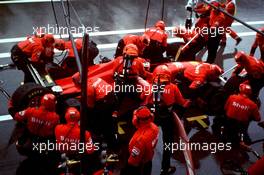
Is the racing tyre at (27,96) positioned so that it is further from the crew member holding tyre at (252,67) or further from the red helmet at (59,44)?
the crew member holding tyre at (252,67)

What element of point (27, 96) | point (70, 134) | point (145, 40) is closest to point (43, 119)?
point (70, 134)

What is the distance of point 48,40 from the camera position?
8.37 m

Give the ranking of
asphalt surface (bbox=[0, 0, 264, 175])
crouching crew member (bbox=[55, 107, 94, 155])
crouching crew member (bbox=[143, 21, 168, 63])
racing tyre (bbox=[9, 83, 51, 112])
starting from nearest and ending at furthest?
crouching crew member (bbox=[55, 107, 94, 155]), racing tyre (bbox=[9, 83, 51, 112]), crouching crew member (bbox=[143, 21, 168, 63]), asphalt surface (bbox=[0, 0, 264, 175])

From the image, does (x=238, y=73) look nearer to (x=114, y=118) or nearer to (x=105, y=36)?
(x=114, y=118)

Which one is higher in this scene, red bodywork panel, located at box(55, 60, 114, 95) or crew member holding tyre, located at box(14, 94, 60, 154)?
red bodywork panel, located at box(55, 60, 114, 95)

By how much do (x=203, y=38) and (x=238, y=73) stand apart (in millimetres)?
1747

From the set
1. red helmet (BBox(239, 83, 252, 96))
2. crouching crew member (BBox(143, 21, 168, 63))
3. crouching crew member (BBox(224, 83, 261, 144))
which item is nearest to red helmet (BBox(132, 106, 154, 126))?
crouching crew member (BBox(224, 83, 261, 144))

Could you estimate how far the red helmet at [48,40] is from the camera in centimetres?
834

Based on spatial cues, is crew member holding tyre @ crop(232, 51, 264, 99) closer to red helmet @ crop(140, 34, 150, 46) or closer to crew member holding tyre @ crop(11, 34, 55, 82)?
red helmet @ crop(140, 34, 150, 46)

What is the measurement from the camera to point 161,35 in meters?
9.52

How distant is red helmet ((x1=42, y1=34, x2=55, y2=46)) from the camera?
834 centimetres

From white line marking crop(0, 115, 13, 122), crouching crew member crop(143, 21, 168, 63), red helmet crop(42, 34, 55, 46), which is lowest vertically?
white line marking crop(0, 115, 13, 122)

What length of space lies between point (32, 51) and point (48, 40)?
418 millimetres

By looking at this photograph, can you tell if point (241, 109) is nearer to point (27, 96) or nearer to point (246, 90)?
point (246, 90)
